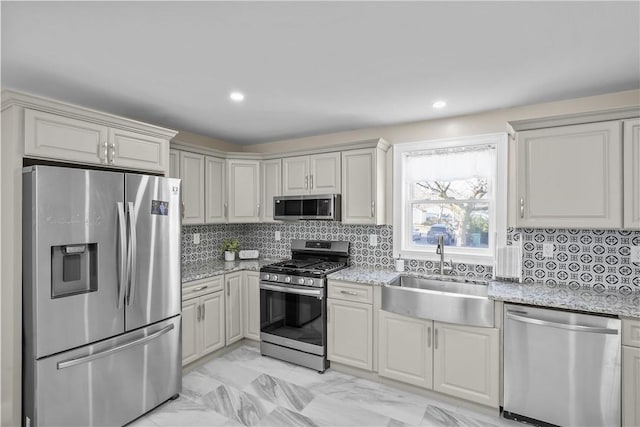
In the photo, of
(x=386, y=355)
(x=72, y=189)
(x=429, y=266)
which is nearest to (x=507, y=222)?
(x=429, y=266)

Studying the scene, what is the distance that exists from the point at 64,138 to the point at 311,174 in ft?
7.19

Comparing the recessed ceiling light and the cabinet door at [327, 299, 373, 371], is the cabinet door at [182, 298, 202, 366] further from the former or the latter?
the recessed ceiling light

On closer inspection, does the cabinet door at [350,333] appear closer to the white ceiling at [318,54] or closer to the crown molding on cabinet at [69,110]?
the white ceiling at [318,54]

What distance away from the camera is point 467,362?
2498 millimetres

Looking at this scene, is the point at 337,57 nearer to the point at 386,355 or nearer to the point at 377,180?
the point at 377,180

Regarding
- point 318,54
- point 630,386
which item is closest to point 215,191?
point 318,54

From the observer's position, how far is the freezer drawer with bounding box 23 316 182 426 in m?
1.94

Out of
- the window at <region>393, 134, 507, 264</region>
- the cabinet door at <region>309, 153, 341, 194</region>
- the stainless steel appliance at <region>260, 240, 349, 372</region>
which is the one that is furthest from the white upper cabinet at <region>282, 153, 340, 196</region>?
the stainless steel appliance at <region>260, 240, 349, 372</region>

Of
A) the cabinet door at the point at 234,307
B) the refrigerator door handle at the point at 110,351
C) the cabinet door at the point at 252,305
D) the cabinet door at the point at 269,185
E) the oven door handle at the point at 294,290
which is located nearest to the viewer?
the refrigerator door handle at the point at 110,351

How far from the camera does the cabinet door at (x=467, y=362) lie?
2.41 metres

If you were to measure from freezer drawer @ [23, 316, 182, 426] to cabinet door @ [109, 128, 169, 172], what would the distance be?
4.17 feet

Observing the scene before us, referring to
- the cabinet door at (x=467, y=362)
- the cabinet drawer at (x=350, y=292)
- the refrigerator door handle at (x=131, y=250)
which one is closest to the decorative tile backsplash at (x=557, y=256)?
the cabinet drawer at (x=350, y=292)

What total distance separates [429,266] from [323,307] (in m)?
1.15

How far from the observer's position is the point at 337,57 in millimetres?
1949
